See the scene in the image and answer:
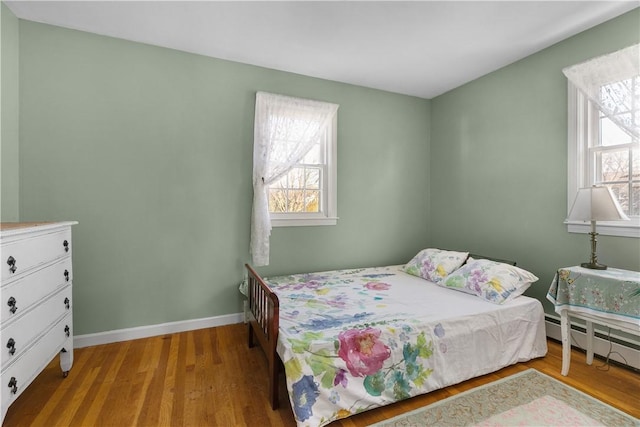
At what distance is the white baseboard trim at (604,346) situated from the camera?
2.14 m

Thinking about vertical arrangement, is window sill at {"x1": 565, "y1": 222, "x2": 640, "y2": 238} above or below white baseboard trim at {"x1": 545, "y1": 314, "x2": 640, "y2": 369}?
above

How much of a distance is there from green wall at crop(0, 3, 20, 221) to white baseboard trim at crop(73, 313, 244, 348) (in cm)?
111

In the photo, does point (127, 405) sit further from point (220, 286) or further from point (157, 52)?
point (157, 52)

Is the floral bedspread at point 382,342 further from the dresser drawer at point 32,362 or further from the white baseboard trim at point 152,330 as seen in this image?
the dresser drawer at point 32,362

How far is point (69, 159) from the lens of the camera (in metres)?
2.44

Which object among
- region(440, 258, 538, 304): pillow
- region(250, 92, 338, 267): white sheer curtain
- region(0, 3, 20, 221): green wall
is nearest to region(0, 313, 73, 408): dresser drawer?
region(0, 3, 20, 221): green wall

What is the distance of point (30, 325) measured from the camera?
1619 millimetres

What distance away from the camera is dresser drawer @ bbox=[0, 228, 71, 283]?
1443 millimetres

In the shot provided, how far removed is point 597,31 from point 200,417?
12.8 feet

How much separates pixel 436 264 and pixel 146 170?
2874 mm

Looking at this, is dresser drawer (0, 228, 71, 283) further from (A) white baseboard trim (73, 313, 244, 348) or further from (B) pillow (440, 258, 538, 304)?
(B) pillow (440, 258, 538, 304)

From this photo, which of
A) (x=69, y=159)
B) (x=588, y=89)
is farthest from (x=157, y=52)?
(x=588, y=89)

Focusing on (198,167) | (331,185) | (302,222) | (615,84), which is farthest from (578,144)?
(198,167)

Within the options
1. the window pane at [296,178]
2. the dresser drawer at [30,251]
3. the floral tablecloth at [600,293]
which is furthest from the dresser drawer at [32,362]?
the floral tablecloth at [600,293]
